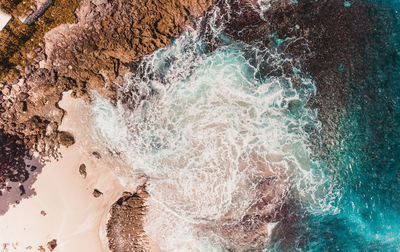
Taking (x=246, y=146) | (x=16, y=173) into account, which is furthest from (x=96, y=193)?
(x=246, y=146)

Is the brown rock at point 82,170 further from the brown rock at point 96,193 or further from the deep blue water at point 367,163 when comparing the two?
the deep blue water at point 367,163

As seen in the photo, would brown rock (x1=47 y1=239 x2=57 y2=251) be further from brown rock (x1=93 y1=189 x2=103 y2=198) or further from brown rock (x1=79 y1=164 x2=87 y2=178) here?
brown rock (x1=79 y1=164 x2=87 y2=178)

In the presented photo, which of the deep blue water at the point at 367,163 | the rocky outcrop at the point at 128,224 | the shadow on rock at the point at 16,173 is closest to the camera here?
the shadow on rock at the point at 16,173

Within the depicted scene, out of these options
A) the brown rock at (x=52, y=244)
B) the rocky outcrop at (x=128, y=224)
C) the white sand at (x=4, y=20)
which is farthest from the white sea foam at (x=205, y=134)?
the white sand at (x=4, y=20)

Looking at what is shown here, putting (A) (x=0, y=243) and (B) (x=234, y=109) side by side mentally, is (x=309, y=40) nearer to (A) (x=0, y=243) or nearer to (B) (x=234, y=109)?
(B) (x=234, y=109)

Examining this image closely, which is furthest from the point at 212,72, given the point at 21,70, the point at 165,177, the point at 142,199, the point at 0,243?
the point at 0,243

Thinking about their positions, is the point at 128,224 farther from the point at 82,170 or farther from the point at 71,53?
the point at 71,53

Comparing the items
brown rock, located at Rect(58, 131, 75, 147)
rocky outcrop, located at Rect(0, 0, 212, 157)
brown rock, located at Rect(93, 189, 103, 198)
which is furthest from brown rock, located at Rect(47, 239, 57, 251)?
brown rock, located at Rect(58, 131, 75, 147)
